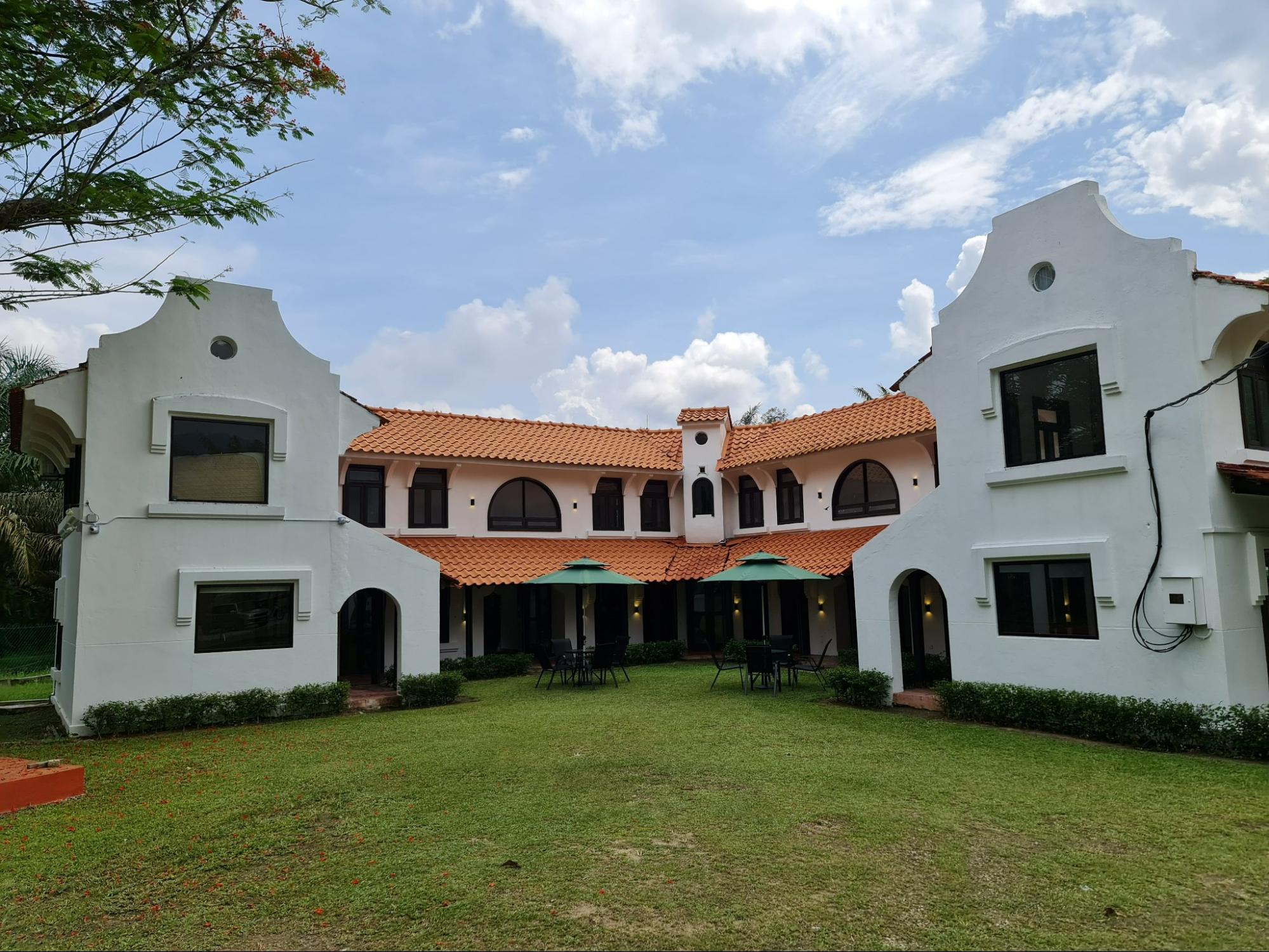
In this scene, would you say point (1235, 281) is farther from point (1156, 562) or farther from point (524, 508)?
point (524, 508)

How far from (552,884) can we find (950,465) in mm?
9641

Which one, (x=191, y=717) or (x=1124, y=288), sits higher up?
(x=1124, y=288)

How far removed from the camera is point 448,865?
6051 millimetres

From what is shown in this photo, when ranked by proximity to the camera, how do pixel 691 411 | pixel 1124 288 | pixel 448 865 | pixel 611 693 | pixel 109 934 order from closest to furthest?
pixel 109 934
pixel 448 865
pixel 1124 288
pixel 611 693
pixel 691 411

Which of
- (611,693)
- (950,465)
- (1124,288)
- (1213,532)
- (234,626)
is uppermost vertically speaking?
(1124,288)

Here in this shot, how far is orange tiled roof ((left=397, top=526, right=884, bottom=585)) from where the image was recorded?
18.3 meters

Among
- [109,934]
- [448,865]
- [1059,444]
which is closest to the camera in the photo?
[109,934]

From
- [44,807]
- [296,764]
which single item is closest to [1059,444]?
[296,764]

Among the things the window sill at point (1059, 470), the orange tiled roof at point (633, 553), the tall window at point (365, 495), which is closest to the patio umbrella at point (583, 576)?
the orange tiled roof at point (633, 553)

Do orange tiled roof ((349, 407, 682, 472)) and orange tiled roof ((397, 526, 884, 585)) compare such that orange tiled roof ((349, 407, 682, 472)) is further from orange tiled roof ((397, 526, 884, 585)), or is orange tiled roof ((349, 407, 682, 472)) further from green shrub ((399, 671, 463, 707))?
green shrub ((399, 671, 463, 707))

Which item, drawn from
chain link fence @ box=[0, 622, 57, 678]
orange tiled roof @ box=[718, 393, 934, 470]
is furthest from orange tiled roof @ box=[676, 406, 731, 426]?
chain link fence @ box=[0, 622, 57, 678]

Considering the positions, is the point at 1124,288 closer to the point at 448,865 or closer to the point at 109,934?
the point at 448,865

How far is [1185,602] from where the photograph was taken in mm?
9555

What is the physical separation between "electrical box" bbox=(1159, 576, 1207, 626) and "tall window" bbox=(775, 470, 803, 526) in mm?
11774
